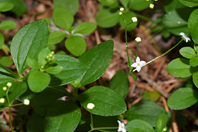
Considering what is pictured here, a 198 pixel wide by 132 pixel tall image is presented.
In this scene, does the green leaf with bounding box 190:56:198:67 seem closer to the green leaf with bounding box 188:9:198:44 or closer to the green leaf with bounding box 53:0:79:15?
the green leaf with bounding box 188:9:198:44

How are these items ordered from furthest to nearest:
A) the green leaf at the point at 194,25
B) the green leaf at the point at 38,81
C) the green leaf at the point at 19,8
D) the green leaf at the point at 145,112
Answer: the green leaf at the point at 19,8 → the green leaf at the point at 145,112 → the green leaf at the point at 194,25 → the green leaf at the point at 38,81

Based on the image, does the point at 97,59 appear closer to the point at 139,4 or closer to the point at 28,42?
the point at 28,42

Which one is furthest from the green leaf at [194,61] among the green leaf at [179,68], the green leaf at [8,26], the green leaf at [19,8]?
the green leaf at [19,8]

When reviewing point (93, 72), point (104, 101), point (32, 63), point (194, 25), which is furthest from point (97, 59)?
point (194, 25)

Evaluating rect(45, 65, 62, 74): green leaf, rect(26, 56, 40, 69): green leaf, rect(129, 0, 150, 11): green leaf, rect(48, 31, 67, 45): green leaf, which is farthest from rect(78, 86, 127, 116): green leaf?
rect(129, 0, 150, 11): green leaf

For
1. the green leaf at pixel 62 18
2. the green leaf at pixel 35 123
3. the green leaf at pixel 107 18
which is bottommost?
the green leaf at pixel 35 123

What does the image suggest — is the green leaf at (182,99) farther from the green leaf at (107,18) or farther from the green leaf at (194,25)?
the green leaf at (107,18)

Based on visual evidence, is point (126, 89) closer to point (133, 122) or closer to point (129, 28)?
point (133, 122)
